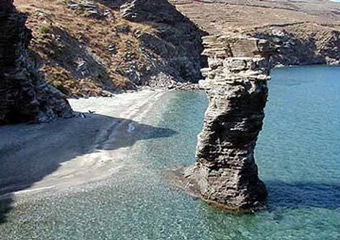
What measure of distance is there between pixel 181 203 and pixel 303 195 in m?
10.2

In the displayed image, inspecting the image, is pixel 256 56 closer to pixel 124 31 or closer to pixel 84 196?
pixel 84 196

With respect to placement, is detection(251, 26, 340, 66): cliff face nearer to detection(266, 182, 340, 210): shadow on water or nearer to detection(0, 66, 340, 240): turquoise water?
detection(0, 66, 340, 240): turquoise water

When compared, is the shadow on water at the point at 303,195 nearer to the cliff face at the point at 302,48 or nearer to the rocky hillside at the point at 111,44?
the rocky hillside at the point at 111,44

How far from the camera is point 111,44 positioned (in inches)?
4190

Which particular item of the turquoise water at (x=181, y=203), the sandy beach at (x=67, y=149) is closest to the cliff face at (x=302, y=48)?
the sandy beach at (x=67, y=149)

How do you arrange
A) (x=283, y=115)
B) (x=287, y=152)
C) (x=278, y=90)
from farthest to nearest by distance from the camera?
(x=278, y=90), (x=283, y=115), (x=287, y=152)

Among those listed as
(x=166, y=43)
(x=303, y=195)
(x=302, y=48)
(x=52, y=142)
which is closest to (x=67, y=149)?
(x=52, y=142)

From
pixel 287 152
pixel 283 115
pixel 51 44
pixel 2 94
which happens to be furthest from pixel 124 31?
pixel 287 152

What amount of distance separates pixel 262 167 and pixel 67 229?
21572 mm

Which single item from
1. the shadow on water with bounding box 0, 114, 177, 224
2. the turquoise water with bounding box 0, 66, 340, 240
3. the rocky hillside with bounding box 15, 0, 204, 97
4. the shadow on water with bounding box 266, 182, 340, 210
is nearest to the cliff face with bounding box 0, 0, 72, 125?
the shadow on water with bounding box 0, 114, 177, 224

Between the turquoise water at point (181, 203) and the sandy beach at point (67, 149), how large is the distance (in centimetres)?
222

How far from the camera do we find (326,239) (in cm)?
3278

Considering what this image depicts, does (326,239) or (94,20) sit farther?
(94,20)

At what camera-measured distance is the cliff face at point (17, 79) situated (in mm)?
58281
